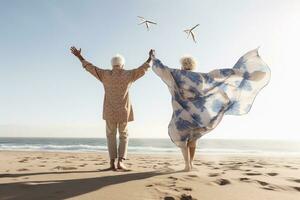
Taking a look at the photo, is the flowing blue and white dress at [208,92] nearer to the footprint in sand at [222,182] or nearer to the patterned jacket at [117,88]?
the patterned jacket at [117,88]

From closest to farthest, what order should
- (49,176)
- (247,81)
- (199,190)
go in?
(199,190), (49,176), (247,81)

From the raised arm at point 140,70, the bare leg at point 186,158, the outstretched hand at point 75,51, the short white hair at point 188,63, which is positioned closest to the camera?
the bare leg at point 186,158

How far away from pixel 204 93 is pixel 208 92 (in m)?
0.09

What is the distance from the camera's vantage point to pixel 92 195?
3.78 meters

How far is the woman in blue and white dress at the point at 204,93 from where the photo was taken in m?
6.14

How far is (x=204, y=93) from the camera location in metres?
6.28

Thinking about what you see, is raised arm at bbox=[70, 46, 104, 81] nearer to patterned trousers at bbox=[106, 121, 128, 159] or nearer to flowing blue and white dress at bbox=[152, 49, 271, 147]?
patterned trousers at bbox=[106, 121, 128, 159]

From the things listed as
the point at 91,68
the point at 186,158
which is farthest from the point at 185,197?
the point at 91,68

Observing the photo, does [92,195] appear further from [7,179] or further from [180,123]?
[180,123]

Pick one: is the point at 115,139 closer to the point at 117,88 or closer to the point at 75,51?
the point at 117,88

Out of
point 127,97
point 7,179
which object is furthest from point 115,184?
point 127,97

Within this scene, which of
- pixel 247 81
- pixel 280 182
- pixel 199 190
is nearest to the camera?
pixel 199 190

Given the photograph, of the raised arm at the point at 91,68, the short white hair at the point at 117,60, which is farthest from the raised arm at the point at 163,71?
the raised arm at the point at 91,68

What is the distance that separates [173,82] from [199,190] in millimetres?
2427
